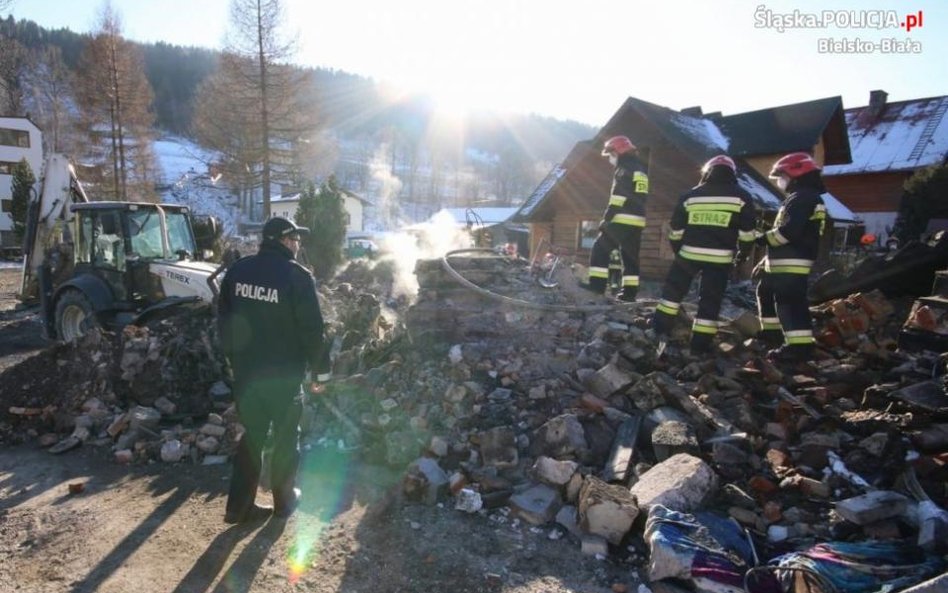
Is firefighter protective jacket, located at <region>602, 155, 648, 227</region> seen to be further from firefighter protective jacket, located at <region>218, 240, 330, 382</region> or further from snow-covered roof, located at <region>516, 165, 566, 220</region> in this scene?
snow-covered roof, located at <region>516, 165, 566, 220</region>

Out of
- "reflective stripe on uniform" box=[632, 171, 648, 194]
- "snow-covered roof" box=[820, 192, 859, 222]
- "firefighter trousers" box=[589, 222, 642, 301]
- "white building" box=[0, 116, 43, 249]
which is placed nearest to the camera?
"reflective stripe on uniform" box=[632, 171, 648, 194]

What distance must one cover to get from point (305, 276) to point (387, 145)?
92714 millimetres

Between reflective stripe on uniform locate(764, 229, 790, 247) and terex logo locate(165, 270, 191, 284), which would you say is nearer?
reflective stripe on uniform locate(764, 229, 790, 247)

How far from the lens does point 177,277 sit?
7105mm

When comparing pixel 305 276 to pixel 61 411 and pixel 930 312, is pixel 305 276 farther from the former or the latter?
pixel 930 312

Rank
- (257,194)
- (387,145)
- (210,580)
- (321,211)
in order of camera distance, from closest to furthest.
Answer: (210,580) < (321,211) < (257,194) < (387,145)

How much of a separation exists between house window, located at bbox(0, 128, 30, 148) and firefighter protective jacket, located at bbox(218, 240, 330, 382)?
4392cm

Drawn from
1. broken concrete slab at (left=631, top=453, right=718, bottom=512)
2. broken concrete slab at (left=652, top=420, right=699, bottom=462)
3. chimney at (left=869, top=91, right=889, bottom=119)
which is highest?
chimney at (left=869, top=91, right=889, bottom=119)

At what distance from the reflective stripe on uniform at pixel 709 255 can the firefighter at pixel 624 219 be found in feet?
3.18

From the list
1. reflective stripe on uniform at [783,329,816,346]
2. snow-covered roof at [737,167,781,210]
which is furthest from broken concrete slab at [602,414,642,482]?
snow-covered roof at [737,167,781,210]

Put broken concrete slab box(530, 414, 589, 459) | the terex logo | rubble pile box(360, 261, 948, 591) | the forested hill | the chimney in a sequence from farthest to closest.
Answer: the forested hill
the chimney
the terex logo
broken concrete slab box(530, 414, 589, 459)
rubble pile box(360, 261, 948, 591)

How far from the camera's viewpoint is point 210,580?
2.90m

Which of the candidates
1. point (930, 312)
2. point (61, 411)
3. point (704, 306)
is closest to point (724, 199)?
point (704, 306)

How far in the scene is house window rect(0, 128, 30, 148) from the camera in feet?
111
